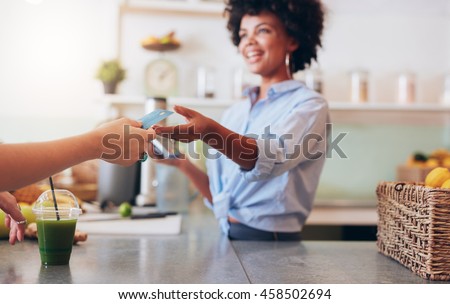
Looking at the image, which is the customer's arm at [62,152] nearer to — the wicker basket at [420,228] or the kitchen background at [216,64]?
the wicker basket at [420,228]

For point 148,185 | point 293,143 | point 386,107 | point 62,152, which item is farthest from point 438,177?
point 386,107

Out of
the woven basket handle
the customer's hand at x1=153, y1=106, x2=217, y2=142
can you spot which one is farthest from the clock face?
the woven basket handle

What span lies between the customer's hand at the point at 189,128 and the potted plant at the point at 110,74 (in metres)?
1.40

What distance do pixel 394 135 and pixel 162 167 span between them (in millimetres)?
1310

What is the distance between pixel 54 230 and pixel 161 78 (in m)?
1.69

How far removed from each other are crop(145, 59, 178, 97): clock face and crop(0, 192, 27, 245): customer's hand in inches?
62.5

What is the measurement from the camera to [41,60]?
8.59ft

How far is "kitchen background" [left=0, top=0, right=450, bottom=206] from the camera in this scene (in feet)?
8.43

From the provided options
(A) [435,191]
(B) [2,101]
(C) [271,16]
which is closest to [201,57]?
(B) [2,101]

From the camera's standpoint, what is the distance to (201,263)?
3.12 ft

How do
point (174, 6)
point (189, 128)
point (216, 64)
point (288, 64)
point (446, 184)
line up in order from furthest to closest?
point (216, 64) < point (174, 6) < point (288, 64) < point (189, 128) < point (446, 184)

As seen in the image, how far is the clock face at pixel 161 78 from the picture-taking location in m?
2.50

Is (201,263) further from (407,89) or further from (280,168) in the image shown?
(407,89)
